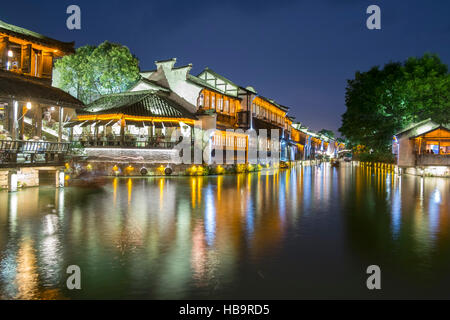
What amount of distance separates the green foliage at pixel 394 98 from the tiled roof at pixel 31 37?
40610 mm

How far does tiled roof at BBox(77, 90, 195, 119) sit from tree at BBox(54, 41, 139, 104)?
8876mm

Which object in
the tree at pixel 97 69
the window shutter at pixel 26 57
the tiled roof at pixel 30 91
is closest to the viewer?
the tiled roof at pixel 30 91

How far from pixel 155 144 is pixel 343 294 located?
3157 cm

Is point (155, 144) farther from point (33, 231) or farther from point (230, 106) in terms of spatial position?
point (33, 231)

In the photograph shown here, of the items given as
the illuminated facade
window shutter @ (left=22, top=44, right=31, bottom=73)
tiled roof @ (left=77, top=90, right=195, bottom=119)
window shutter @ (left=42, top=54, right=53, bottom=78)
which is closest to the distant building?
the illuminated facade

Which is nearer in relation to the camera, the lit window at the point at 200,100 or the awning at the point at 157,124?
the awning at the point at 157,124

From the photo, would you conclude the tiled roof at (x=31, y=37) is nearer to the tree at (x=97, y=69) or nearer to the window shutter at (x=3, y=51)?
the window shutter at (x=3, y=51)

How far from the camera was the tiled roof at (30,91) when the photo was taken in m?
21.0

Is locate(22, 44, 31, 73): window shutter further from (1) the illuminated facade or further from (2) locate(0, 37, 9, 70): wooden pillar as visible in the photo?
(1) the illuminated facade

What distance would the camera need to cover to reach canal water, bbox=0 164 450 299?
674 cm

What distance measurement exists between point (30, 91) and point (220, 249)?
17.7 metres

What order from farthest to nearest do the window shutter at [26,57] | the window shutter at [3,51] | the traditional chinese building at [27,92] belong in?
the window shutter at [26,57] → the window shutter at [3,51] → the traditional chinese building at [27,92]

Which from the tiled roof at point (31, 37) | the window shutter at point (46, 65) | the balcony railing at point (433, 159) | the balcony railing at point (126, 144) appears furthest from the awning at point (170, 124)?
the balcony railing at point (433, 159)

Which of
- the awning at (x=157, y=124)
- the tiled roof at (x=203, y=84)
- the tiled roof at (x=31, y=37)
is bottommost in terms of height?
the awning at (x=157, y=124)
